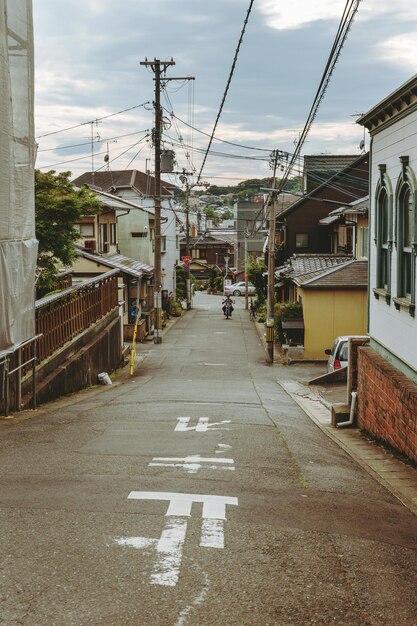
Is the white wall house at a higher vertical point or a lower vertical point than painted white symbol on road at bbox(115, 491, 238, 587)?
higher

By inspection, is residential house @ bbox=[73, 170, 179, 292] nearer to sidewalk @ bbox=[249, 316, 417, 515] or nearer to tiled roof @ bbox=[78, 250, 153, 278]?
tiled roof @ bbox=[78, 250, 153, 278]

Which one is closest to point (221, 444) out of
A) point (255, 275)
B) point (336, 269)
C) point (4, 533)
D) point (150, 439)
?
point (150, 439)

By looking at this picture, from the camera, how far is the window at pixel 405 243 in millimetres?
12453

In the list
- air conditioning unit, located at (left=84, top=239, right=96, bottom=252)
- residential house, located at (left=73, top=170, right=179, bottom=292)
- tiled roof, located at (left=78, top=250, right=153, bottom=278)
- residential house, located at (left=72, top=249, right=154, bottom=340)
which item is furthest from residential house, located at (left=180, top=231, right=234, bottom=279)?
air conditioning unit, located at (left=84, top=239, right=96, bottom=252)

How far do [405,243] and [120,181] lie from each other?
2275 inches

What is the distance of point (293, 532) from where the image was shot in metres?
7.22

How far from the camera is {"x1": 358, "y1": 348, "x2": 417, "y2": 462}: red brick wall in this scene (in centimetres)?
1137

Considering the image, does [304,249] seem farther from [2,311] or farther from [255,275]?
[2,311]

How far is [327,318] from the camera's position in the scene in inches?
1305

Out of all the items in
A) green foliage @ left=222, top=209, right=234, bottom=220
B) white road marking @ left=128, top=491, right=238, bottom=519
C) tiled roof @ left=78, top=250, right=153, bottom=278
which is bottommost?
white road marking @ left=128, top=491, right=238, bottom=519

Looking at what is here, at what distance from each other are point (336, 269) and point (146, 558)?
2838cm

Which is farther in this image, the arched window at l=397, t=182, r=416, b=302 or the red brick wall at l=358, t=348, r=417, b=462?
the arched window at l=397, t=182, r=416, b=302

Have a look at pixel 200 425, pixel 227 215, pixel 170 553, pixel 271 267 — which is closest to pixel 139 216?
pixel 271 267

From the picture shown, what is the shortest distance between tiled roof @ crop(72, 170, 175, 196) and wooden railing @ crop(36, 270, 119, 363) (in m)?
39.4
